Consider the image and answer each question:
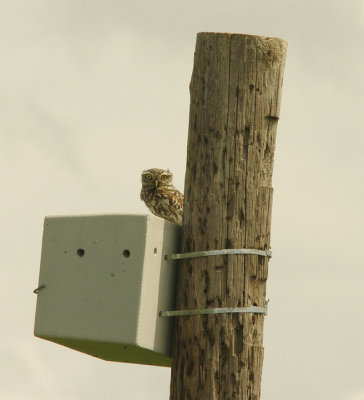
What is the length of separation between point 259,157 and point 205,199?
447 millimetres

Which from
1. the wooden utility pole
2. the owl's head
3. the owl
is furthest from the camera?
the owl's head

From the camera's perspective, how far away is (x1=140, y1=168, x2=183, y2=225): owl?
1116 centimetres

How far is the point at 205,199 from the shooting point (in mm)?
6734

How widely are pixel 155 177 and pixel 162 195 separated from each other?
1.85 feet

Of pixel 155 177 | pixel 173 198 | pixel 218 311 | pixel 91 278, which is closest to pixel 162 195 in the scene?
pixel 173 198

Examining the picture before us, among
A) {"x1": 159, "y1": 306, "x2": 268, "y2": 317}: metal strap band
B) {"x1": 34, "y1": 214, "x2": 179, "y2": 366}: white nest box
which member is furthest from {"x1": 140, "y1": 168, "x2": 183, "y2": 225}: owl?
{"x1": 159, "y1": 306, "x2": 268, "y2": 317}: metal strap band

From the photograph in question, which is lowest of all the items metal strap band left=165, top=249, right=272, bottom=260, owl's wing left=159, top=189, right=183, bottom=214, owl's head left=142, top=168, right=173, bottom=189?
metal strap band left=165, top=249, right=272, bottom=260

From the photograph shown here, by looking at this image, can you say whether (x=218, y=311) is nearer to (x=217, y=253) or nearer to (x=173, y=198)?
(x=217, y=253)

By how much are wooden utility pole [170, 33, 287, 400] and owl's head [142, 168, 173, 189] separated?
502cm

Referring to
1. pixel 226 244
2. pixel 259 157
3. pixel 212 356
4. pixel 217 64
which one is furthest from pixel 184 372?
pixel 217 64

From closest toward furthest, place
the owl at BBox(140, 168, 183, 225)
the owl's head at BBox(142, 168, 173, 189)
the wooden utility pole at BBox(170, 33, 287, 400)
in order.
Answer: the wooden utility pole at BBox(170, 33, 287, 400)
the owl at BBox(140, 168, 183, 225)
the owl's head at BBox(142, 168, 173, 189)

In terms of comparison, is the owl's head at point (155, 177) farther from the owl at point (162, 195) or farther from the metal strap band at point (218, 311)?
the metal strap band at point (218, 311)

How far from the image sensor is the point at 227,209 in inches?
262

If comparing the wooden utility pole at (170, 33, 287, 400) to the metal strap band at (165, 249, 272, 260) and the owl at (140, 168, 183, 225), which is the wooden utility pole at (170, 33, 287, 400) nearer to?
the metal strap band at (165, 249, 272, 260)
